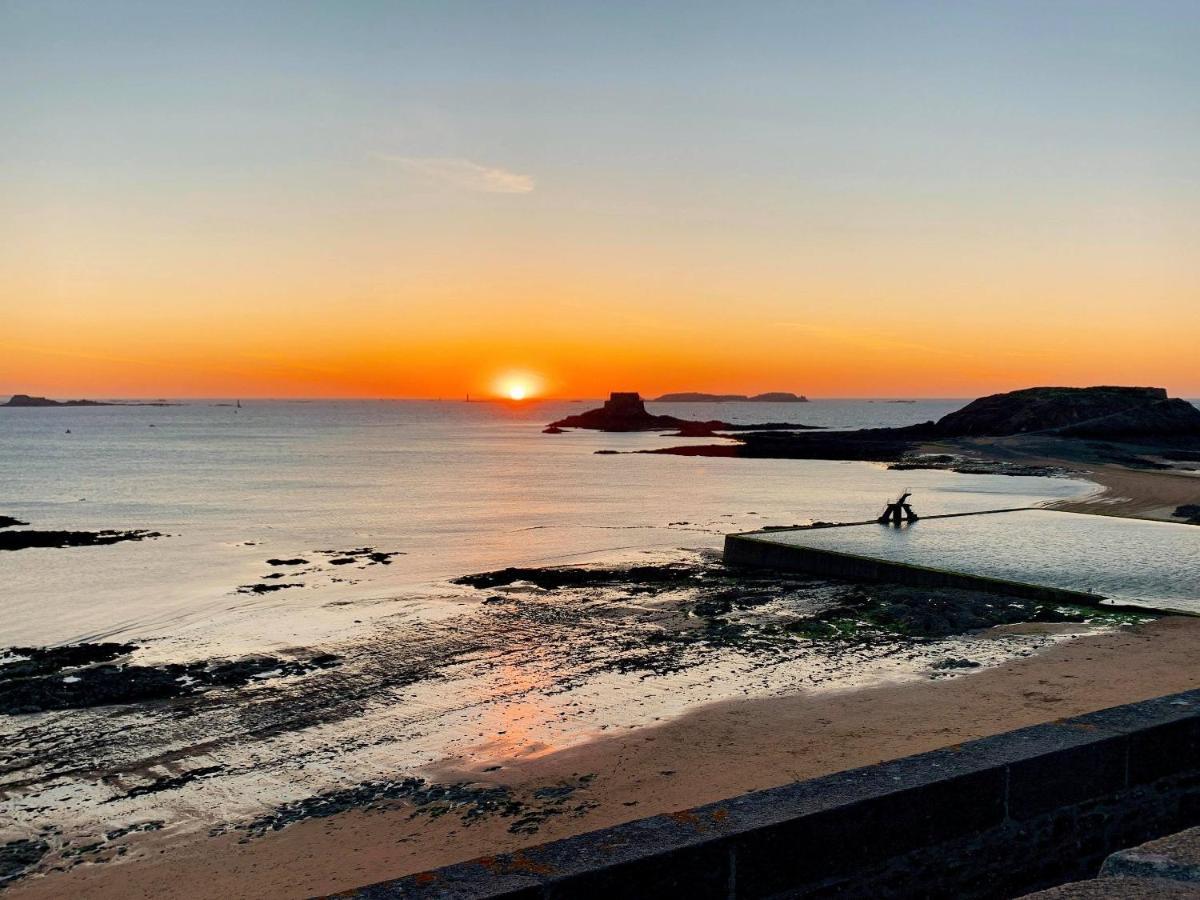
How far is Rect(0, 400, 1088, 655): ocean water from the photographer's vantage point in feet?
71.6

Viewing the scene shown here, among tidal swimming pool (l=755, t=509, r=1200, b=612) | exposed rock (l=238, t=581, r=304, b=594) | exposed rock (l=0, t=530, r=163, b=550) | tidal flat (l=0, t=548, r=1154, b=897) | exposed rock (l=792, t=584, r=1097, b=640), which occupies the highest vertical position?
tidal swimming pool (l=755, t=509, r=1200, b=612)

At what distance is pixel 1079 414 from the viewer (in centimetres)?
10281

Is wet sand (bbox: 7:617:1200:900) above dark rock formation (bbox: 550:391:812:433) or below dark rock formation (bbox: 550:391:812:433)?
below

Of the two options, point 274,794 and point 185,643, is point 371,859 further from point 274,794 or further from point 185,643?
point 185,643

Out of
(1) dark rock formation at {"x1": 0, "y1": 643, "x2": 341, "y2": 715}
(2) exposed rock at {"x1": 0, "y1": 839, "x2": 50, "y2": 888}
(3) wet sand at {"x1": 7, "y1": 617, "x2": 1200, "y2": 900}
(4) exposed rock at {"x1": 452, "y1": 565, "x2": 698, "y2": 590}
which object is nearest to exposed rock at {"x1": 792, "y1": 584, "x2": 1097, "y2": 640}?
(3) wet sand at {"x1": 7, "y1": 617, "x2": 1200, "y2": 900}

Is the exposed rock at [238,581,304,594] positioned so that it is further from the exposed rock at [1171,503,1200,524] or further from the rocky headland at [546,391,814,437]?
the rocky headland at [546,391,814,437]

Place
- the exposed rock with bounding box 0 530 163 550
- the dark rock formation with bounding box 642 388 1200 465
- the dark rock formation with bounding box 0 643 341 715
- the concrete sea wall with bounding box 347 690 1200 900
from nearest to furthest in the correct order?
the concrete sea wall with bounding box 347 690 1200 900 → the dark rock formation with bounding box 0 643 341 715 → the exposed rock with bounding box 0 530 163 550 → the dark rock formation with bounding box 642 388 1200 465

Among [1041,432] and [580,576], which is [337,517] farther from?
[1041,432]

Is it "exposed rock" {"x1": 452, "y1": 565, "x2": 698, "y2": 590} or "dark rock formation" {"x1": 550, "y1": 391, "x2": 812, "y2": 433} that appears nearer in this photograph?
"exposed rock" {"x1": 452, "y1": 565, "x2": 698, "y2": 590}

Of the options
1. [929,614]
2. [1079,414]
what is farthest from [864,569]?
[1079,414]

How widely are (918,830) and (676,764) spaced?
5186 millimetres

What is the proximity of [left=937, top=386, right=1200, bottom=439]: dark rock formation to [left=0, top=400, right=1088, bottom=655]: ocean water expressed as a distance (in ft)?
98.1

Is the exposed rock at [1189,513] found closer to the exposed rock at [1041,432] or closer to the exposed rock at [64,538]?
the exposed rock at [1041,432]

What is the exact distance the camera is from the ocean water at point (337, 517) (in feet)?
71.6
